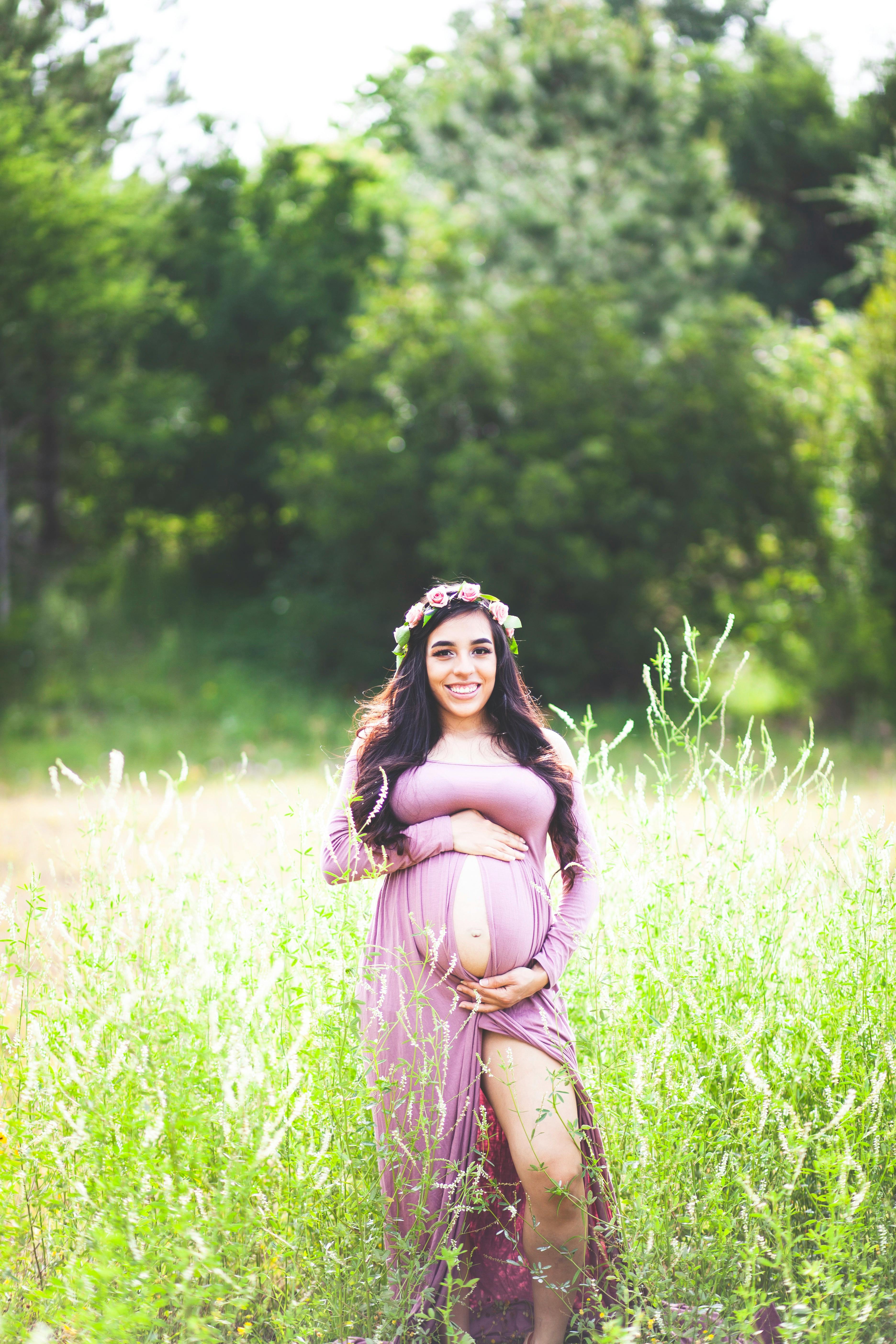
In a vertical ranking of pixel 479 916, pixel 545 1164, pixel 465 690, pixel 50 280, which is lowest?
pixel 545 1164

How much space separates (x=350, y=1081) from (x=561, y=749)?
1079 millimetres

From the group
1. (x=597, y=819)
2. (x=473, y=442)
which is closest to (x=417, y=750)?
(x=597, y=819)

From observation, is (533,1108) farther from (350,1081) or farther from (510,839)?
(510,839)

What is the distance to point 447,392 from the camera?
16625mm

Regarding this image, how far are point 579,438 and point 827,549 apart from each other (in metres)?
3.91

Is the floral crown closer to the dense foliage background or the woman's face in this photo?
the woman's face

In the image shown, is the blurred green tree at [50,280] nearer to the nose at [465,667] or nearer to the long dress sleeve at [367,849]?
the nose at [465,667]

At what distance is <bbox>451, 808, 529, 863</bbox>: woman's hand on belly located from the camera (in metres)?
2.90

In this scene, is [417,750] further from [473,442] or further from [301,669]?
[301,669]

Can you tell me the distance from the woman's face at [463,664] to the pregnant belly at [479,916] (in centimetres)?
44

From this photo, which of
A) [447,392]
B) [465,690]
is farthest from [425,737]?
[447,392]

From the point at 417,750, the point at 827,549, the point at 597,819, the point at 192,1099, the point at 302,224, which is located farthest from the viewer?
the point at 302,224

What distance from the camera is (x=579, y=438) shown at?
637 inches

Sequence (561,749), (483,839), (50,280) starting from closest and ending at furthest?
1. (483,839)
2. (561,749)
3. (50,280)
